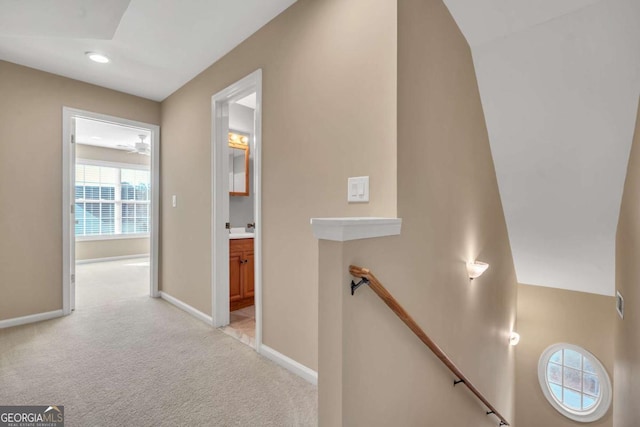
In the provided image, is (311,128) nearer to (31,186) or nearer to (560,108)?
(560,108)

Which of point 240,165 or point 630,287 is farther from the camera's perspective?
point 240,165

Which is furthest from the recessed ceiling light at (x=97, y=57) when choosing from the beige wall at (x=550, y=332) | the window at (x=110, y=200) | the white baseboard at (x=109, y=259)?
the beige wall at (x=550, y=332)

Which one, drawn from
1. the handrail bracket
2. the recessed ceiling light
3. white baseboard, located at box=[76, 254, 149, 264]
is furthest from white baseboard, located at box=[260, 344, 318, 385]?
white baseboard, located at box=[76, 254, 149, 264]

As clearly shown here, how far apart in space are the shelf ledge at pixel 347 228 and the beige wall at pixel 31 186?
3316mm

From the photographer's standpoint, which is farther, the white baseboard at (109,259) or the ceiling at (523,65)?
the white baseboard at (109,259)

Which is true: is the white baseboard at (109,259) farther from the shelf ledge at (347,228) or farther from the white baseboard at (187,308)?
the shelf ledge at (347,228)

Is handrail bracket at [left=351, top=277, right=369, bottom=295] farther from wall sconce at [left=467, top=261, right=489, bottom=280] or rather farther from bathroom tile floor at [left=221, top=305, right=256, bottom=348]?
bathroom tile floor at [left=221, top=305, right=256, bottom=348]

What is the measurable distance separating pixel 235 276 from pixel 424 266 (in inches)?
87.7

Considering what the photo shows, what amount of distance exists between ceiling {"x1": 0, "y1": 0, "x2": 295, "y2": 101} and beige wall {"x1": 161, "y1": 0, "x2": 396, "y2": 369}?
0.64 feet

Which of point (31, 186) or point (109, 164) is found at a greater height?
point (109, 164)

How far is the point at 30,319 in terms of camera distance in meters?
3.06

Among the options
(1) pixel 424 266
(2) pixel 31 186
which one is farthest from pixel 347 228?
(2) pixel 31 186

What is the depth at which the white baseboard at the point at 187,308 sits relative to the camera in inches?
121

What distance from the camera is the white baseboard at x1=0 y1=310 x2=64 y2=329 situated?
9.69 ft
